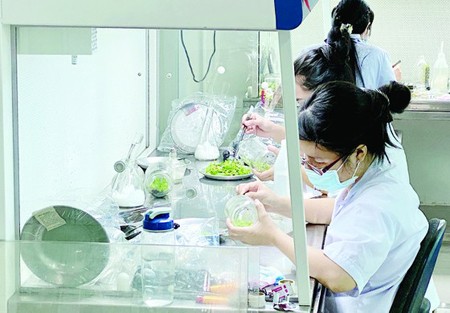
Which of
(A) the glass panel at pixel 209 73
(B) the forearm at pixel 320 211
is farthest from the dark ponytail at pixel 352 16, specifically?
(B) the forearm at pixel 320 211

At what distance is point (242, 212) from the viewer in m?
1.70

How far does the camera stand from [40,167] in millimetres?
1534

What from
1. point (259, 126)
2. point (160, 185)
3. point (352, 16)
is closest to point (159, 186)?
point (160, 185)

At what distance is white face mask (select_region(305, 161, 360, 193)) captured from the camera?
1.70 metres

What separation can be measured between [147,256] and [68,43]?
456 millimetres

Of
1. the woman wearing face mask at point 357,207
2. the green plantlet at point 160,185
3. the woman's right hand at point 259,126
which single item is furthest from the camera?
the woman's right hand at point 259,126

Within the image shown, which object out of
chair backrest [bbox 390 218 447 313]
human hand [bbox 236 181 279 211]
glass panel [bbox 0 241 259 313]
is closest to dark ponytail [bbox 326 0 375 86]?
human hand [bbox 236 181 279 211]

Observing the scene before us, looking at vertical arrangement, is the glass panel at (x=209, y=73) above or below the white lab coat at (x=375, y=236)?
above

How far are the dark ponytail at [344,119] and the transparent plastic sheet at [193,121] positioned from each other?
622 mm

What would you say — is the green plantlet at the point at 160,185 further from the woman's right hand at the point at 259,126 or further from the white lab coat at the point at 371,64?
the white lab coat at the point at 371,64

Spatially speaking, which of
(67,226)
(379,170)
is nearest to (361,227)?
(379,170)

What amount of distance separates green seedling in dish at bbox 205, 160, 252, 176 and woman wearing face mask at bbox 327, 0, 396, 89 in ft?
2.29

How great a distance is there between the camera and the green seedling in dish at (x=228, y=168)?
2.21m

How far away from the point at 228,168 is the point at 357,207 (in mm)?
675
